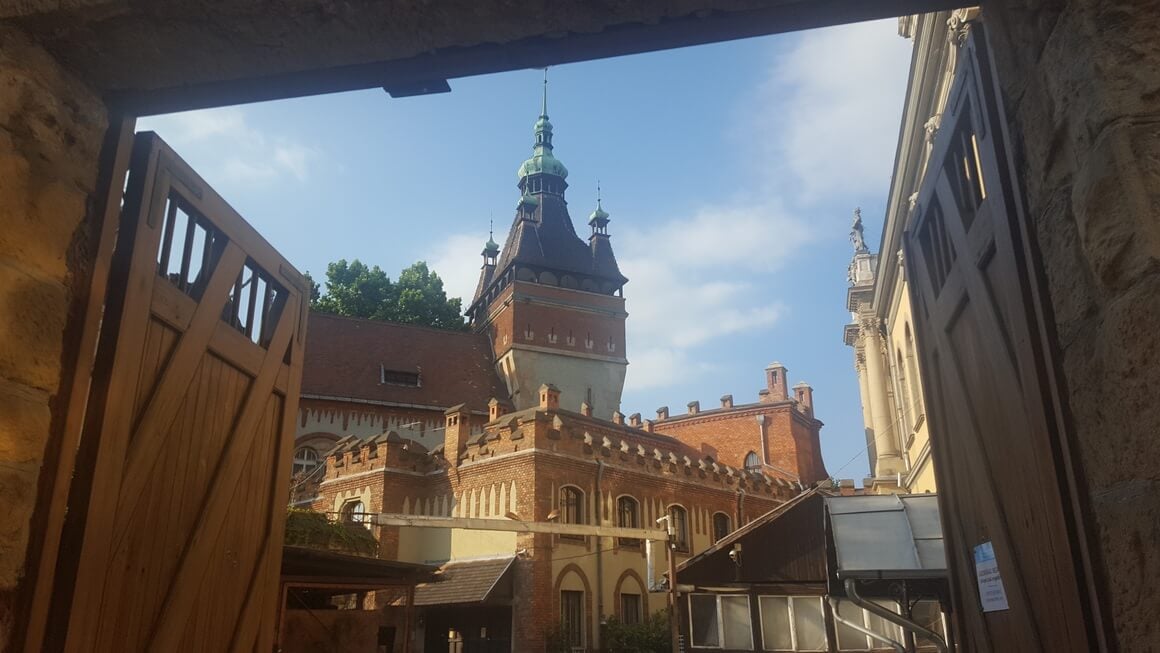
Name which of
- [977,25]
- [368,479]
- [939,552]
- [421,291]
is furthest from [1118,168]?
[421,291]

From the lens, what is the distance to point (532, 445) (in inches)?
988

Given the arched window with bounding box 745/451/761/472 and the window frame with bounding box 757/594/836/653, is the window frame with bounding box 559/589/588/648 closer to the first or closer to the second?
the window frame with bounding box 757/594/836/653

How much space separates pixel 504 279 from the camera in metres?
46.5

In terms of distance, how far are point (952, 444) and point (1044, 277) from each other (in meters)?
1.51

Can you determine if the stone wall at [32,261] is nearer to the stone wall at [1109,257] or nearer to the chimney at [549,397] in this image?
the stone wall at [1109,257]

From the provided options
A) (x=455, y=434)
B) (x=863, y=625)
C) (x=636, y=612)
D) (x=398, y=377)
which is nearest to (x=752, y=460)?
(x=398, y=377)

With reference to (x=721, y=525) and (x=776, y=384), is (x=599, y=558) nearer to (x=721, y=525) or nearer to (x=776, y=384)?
(x=721, y=525)

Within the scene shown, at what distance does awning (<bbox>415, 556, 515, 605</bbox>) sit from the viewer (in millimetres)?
23188

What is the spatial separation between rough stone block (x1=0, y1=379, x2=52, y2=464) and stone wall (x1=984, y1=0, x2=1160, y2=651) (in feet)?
8.82

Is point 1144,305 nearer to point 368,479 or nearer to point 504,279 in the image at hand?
point 368,479

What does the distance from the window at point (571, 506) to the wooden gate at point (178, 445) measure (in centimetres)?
2157

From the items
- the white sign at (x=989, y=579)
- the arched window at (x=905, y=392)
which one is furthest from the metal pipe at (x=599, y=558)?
the white sign at (x=989, y=579)

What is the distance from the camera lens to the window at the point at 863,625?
15.4 m

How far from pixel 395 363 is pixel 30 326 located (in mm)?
38758
